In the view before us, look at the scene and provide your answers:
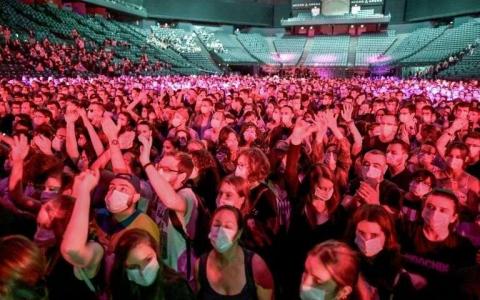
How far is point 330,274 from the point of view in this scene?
2.48 metres

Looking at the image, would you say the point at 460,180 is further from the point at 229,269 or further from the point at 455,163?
the point at 229,269

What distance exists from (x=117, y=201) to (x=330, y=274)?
1.54 m

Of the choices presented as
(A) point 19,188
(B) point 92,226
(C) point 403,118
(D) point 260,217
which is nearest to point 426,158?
(D) point 260,217

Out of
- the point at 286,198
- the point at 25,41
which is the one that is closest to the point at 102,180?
the point at 286,198

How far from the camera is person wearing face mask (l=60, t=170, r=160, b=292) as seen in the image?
8.86ft

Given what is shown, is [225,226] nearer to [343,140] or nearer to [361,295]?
[361,295]

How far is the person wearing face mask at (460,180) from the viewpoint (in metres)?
4.40

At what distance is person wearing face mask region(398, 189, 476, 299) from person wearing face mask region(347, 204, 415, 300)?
187 millimetres

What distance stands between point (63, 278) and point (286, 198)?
2.52 m

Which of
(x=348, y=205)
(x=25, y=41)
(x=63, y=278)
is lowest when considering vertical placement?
(x=63, y=278)

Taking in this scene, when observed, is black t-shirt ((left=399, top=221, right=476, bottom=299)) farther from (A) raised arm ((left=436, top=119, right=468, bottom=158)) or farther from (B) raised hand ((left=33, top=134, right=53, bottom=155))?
(B) raised hand ((left=33, top=134, right=53, bottom=155))

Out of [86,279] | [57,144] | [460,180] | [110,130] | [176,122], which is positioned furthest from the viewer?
[176,122]

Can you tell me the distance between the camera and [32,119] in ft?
24.5

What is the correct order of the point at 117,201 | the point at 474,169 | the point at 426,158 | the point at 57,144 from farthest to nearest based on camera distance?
the point at 57,144 → the point at 474,169 → the point at 426,158 → the point at 117,201
